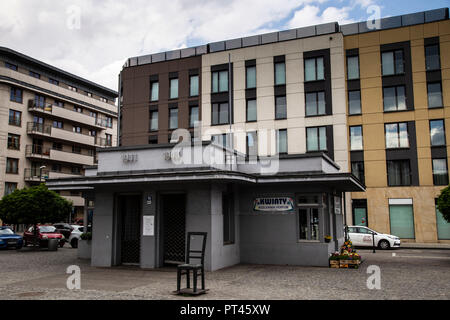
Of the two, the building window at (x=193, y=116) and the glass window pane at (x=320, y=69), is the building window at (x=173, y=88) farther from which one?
the glass window pane at (x=320, y=69)

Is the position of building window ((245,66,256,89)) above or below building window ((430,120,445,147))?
above

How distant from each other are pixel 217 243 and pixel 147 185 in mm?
3279

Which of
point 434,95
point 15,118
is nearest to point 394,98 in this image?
point 434,95

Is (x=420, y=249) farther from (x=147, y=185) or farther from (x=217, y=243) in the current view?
(x=147, y=185)

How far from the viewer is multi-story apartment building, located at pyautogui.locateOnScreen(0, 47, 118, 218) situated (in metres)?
43.2

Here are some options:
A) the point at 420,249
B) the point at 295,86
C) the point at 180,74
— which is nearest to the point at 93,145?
the point at 180,74

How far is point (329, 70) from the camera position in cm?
3225

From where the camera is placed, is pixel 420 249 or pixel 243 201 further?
pixel 420 249

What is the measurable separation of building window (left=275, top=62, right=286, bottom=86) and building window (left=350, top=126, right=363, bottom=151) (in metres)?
6.76

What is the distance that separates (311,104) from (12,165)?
31.5m

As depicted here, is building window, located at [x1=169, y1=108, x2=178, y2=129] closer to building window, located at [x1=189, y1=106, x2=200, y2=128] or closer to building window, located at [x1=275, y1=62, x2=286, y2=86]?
building window, located at [x1=189, y1=106, x2=200, y2=128]

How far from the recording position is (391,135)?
31172mm

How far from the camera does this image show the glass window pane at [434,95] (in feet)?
99.0

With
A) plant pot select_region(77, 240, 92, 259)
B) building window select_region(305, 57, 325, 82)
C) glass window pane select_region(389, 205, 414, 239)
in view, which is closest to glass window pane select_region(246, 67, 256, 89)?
building window select_region(305, 57, 325, 82)
